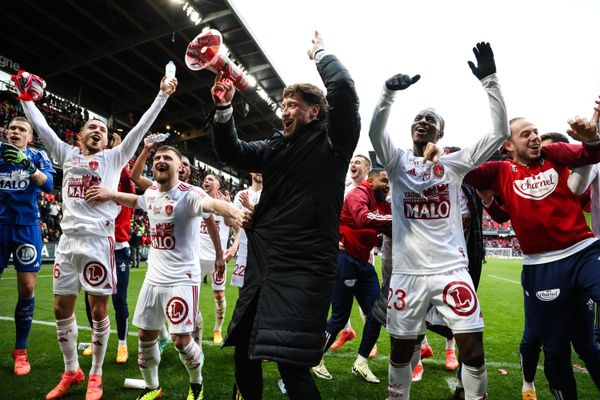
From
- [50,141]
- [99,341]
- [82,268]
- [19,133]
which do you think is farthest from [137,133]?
[99,341]

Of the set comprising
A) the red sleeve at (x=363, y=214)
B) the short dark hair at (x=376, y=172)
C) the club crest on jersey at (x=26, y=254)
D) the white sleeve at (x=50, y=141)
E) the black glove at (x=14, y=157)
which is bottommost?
the club crest on jersey at (x=26, y=254)

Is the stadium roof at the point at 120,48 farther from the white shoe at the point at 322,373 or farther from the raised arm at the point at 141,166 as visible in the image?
the white shoe at the point at 322,373

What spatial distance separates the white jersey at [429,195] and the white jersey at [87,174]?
2.30m

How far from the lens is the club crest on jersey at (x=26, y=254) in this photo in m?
4.03

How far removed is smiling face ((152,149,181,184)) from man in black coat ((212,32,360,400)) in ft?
5.10

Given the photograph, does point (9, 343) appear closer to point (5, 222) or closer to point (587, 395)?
point (5, 222)

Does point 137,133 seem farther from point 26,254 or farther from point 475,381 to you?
point 475,381

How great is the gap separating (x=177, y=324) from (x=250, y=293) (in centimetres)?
137

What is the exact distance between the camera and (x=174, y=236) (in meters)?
3.40

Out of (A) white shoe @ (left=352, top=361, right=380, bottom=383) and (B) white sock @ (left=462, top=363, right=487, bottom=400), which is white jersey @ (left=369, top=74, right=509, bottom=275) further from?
(A) white shoe @ (left=352, top=361, right=380, bottom=383)

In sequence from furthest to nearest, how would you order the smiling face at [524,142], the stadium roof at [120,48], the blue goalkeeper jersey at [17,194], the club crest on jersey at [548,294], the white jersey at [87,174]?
the stadium roof at [120,48] → the blue goalkeeper jersey at [17,194] → the white jersey at [87,174] → the smiling face at [524,142] → the club crest on jersey at [548,294]

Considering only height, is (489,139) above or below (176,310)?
above

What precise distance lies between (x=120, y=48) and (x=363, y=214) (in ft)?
61.2

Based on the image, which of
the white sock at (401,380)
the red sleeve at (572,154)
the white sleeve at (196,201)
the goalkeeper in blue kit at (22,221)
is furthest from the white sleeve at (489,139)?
the goalkeeper in blue kit at (22,221)
